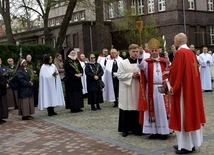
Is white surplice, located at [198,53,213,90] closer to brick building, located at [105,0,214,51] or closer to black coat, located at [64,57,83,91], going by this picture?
black coat, located at [64,57,83,91]

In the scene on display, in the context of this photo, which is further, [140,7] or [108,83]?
[140,7]

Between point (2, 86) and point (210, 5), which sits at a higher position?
point (210, 5)

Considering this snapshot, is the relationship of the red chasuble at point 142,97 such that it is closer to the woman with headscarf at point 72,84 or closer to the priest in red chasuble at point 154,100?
the priest in red chasuble at point 154,100

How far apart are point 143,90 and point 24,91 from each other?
Answer: 4915mm

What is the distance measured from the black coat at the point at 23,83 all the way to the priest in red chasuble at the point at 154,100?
4726 mm

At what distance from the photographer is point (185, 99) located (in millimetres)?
6402

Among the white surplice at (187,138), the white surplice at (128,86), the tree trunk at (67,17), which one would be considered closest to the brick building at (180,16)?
the tree trunk at (67,17)

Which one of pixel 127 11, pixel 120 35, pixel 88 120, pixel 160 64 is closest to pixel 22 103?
pixel 88 120

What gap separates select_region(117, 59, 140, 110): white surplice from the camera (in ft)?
27.2

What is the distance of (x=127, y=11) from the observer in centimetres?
2873

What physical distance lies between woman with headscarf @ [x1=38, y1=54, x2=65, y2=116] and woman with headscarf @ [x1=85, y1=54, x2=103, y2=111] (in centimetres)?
111

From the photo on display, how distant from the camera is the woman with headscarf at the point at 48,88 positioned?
12.2 meters

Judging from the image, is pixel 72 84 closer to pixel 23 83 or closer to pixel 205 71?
pixel 23 83

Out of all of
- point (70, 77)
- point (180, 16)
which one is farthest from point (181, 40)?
point (180, 16)
